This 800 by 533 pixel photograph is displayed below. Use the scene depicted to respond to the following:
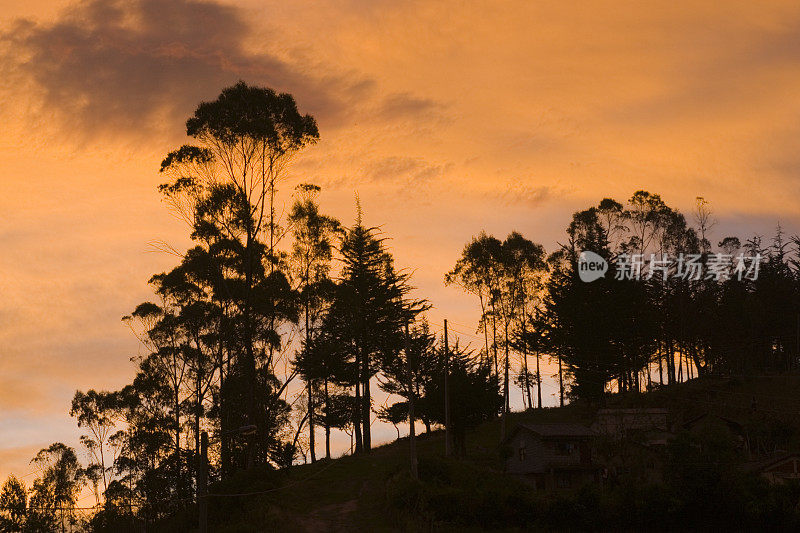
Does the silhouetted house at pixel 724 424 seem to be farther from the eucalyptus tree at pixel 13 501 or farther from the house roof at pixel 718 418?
the eucalyptus tree at pixel 13 501

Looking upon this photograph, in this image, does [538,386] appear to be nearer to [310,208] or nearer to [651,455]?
[651,455]

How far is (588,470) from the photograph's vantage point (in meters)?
64.8

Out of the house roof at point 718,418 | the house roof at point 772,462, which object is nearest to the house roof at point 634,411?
the house roof at point 718,418

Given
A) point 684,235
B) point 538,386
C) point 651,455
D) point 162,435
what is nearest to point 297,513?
point 162,435

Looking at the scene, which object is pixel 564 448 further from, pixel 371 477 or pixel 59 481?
pixel 59 481

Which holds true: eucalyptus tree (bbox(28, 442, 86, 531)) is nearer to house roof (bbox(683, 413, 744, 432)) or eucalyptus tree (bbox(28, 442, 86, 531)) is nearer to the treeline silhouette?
the treeline silhouette

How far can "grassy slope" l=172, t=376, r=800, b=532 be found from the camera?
46469 mm

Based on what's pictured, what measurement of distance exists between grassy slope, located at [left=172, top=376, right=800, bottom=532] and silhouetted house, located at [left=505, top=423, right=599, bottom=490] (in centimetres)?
294

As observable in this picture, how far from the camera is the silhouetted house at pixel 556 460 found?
63906mm

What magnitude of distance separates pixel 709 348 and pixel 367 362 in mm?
51352

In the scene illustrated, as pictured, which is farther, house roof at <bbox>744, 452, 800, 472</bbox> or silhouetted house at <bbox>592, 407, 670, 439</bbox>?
silhouetted house at <bbox>592, 407, 670, 439</bbox>

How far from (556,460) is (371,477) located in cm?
1667

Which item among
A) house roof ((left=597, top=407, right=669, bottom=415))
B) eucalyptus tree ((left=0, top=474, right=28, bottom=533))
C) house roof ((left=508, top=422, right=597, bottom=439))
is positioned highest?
house roof ((left=597, top=407, right=669, bottom=415))

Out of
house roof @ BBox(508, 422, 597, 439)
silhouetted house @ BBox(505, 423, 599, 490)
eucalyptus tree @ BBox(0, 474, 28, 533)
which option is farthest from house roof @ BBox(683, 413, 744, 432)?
eucalyptus tree @ BBox(0, 474, 28, 533)
